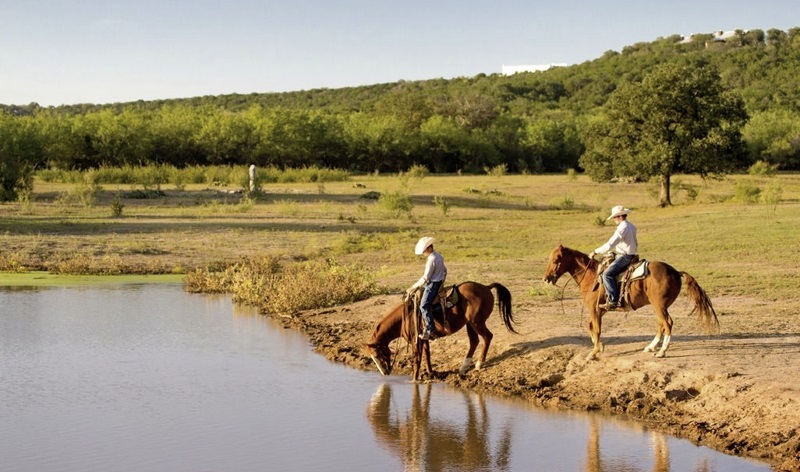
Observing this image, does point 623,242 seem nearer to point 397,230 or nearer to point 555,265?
point 555,265

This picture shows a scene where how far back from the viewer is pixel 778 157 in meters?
74.9

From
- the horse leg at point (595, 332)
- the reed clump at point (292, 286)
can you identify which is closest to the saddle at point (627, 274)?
Answer: the horse leg at point (595, 332)

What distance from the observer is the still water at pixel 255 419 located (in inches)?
428

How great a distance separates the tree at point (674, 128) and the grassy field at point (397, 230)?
179 centimetres

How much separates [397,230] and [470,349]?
1985 centimetres

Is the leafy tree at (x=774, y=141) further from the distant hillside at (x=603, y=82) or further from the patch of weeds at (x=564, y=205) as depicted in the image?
the patch of weeds at (x=564, y=205)

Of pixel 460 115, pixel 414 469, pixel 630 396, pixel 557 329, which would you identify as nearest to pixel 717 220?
pixel 557 329

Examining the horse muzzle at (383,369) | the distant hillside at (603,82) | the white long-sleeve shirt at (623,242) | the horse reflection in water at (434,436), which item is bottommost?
the horse reflection in water at (434,436)

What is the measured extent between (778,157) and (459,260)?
181 feet

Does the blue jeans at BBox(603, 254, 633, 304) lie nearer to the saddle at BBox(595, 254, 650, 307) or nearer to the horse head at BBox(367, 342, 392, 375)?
the saddle at BBox(595, 254, 650, 307)

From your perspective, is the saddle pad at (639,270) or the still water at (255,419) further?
the saddle pad at (639,270)

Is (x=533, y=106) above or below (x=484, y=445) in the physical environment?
above

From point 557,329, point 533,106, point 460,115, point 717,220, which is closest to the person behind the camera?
point 557,329

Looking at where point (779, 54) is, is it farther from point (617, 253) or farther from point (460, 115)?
point (617, 253)
